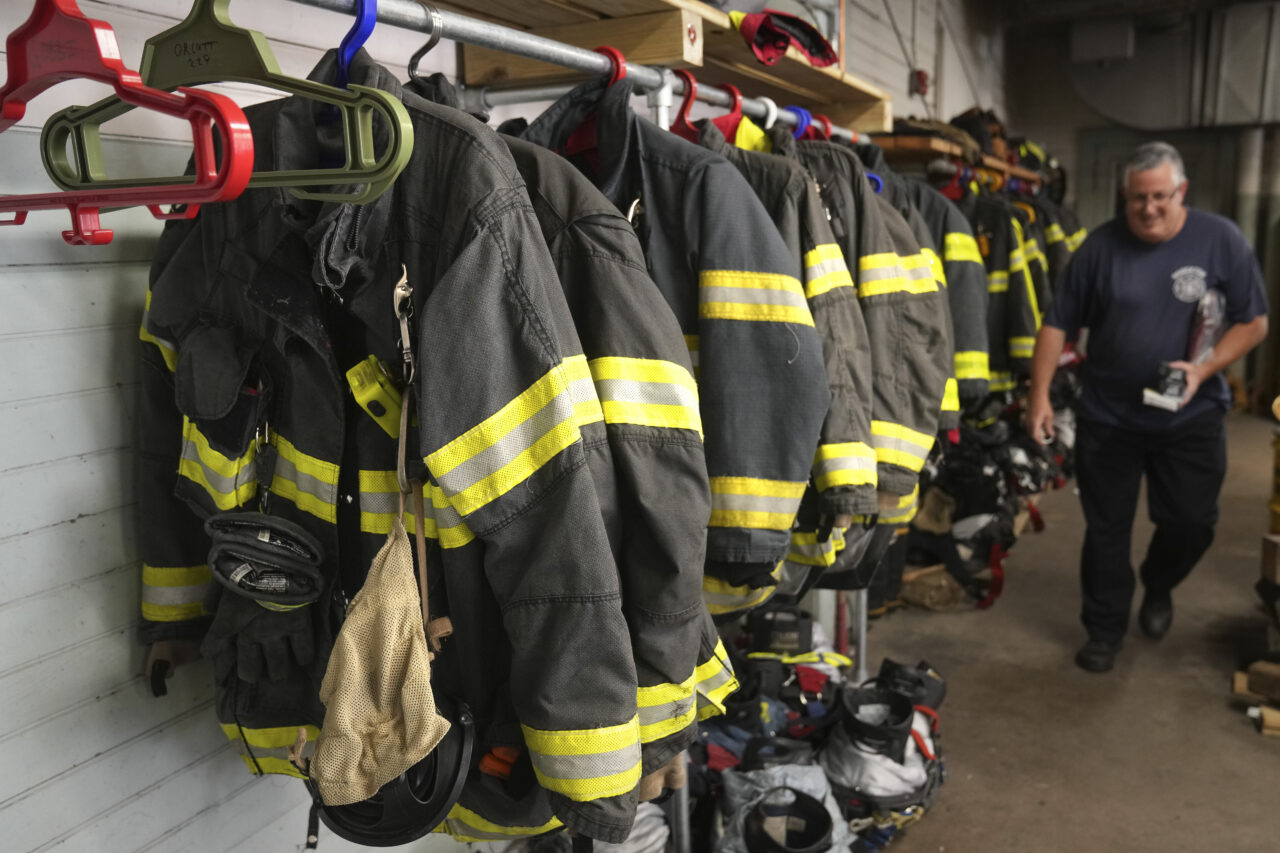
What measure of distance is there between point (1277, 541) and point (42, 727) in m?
3.63

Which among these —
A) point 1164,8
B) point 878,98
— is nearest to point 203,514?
point 878,98

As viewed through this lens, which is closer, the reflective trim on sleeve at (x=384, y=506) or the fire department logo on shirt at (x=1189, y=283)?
the reflective trim on sleeve at (x=384, y=506)

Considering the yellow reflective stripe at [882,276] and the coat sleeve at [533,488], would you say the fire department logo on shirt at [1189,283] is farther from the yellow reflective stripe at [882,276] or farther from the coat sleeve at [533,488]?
the coat sleeve at [533,488]

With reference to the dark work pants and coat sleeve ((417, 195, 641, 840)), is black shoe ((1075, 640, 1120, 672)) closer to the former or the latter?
the dark work pants

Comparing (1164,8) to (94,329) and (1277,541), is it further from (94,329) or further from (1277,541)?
(94,329)

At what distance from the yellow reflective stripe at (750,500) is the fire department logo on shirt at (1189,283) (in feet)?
8.02

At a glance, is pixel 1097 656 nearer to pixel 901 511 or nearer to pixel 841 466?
pixel 901 511

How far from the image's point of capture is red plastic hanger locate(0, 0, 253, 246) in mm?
981

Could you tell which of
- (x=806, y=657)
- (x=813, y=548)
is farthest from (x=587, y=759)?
(x=806, y=657)

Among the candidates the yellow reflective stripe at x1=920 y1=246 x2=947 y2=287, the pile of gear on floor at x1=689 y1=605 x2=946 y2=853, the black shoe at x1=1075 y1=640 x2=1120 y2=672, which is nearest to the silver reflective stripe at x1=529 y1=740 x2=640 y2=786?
the pile of gear on floor at x1=689 y1=605 x2=946 y2=853

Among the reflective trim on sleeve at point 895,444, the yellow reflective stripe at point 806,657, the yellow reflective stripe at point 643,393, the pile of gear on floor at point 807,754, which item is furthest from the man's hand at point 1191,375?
the yellow reflective stripe at point 643,393

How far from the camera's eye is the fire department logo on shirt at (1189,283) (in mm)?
3412

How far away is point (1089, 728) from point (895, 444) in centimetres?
175

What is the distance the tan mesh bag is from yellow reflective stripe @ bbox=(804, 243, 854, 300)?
108 centimetres
